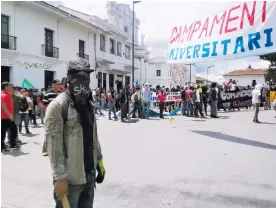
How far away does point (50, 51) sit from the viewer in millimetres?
22266

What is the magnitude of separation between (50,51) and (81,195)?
69.4ft

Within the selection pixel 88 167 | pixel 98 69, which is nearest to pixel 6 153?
pixel 88 167

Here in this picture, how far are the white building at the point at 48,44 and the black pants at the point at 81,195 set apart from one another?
1116 cm

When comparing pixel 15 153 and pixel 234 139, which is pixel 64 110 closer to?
pixel 15 153

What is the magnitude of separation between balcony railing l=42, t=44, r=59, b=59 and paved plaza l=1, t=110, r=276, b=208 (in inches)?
551

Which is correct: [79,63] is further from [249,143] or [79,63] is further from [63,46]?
[63,46]

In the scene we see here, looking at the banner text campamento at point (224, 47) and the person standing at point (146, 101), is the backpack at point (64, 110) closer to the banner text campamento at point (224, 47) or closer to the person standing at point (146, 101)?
the banner text campamento at point (224, 47)

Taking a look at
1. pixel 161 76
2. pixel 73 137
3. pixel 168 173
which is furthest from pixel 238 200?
pixel 161 76

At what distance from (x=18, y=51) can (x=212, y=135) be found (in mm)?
14484

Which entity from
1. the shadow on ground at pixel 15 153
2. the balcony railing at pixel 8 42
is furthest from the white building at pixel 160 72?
the shadow on ground at pixel 15 153

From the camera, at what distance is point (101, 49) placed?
29.7 m

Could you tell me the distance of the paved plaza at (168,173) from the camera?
13.3 feet

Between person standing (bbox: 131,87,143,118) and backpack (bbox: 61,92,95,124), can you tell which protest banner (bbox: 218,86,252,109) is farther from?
backpack (bbox: 61,92,95,124)

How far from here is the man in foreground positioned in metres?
2.27
